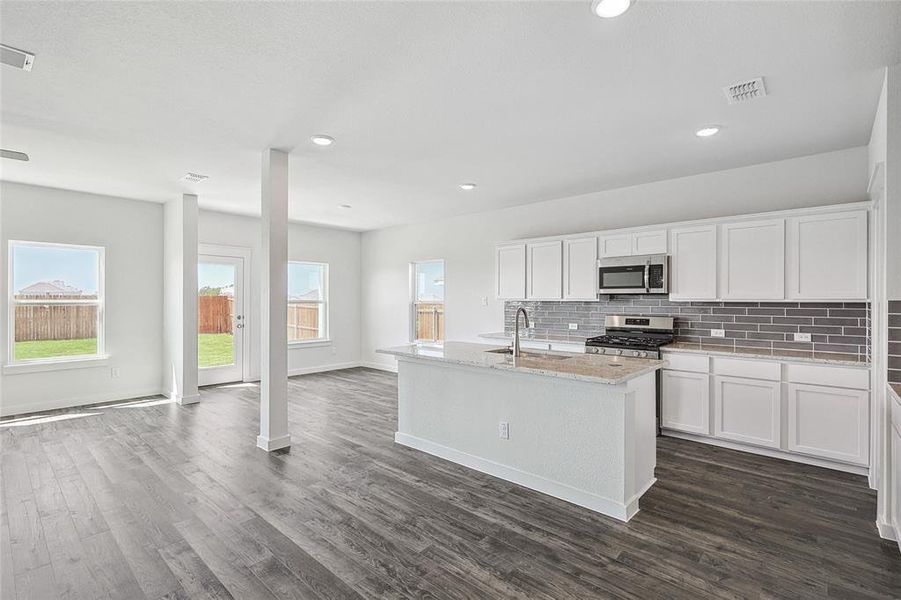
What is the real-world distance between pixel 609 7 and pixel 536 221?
4.05m

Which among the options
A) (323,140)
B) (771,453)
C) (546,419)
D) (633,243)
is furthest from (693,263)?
(323,140)

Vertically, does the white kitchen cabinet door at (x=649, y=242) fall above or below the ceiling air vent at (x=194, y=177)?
below

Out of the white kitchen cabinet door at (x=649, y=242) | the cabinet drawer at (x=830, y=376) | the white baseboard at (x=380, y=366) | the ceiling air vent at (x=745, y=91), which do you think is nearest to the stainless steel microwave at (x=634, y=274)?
the white kitchen cabinet door at (x=649, y=242)

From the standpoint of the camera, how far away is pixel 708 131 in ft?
11.0

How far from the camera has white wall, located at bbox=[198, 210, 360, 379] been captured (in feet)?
22.0

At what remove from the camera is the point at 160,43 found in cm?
221

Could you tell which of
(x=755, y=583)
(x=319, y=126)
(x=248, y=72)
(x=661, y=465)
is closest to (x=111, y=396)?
(x=319, y=126)

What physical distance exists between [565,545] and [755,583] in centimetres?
87

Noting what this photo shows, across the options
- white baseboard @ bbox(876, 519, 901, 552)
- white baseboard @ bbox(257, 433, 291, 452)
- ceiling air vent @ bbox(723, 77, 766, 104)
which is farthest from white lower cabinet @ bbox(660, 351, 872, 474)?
white baseboard @ bbox(257, 433, 291, 452)

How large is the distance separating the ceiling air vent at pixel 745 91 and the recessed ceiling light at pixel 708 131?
1.52 ft

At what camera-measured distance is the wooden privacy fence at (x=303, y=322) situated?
7.66 metres

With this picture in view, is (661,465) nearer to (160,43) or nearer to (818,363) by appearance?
(818,363)

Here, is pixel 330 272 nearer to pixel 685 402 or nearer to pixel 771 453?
Answer: pixel 685 402

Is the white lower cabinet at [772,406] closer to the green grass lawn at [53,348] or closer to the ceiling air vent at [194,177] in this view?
the ceiling air vent at [194,177]
